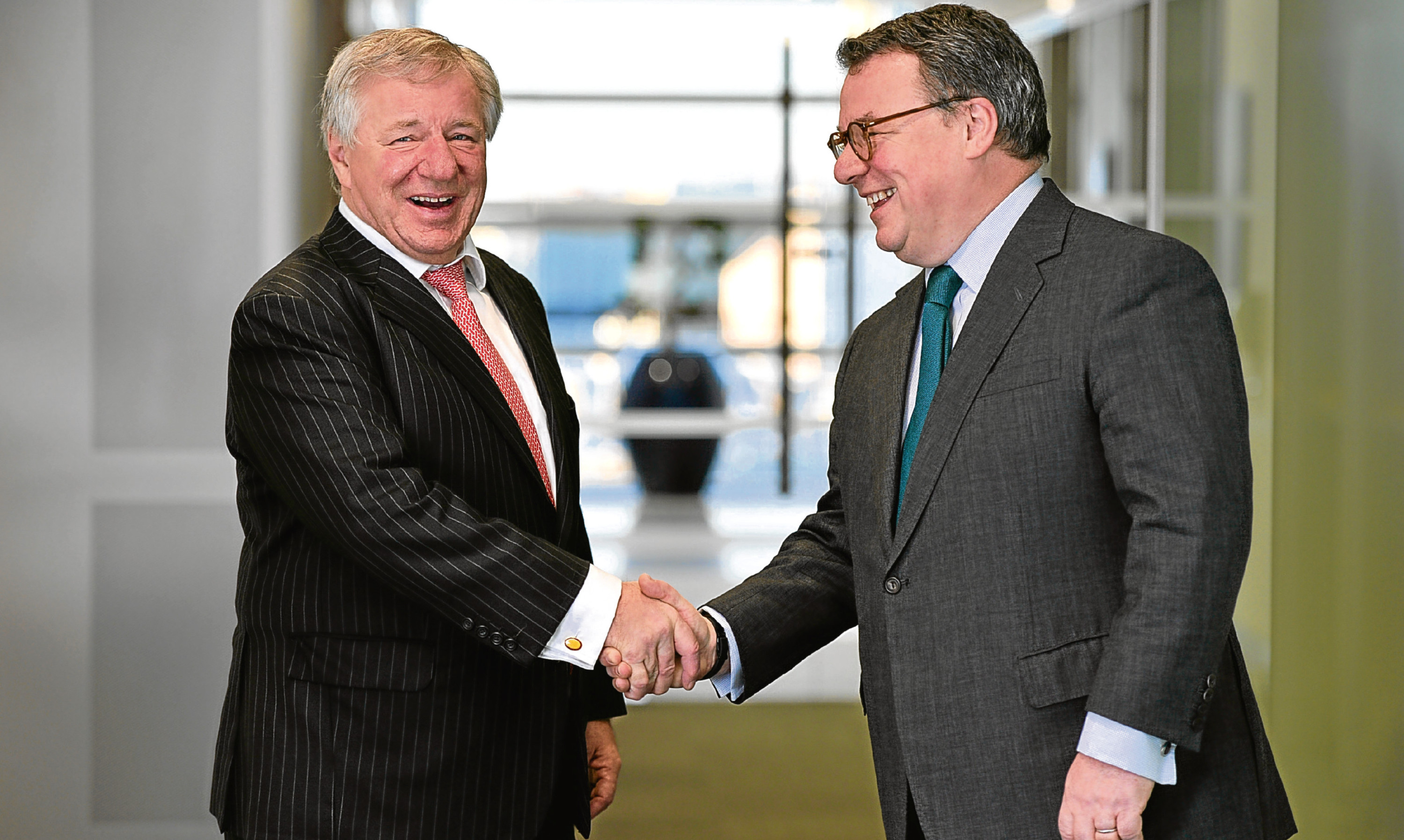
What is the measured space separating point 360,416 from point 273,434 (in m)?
0.13

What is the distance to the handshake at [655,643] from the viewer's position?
1.85 meters

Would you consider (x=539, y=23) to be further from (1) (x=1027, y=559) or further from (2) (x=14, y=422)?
(1) (x=1027, y=559)

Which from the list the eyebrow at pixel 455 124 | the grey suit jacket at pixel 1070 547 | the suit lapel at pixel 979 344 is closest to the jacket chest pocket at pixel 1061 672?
the grey suit jacket at pixel 1070 547

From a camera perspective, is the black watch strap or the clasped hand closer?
the clasped hand

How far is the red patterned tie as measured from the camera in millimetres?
1938

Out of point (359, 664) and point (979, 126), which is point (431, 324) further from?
point (979, 126)

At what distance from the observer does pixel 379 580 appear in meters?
1.77

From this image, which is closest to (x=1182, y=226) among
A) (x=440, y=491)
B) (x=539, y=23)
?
(x=440, y=491)

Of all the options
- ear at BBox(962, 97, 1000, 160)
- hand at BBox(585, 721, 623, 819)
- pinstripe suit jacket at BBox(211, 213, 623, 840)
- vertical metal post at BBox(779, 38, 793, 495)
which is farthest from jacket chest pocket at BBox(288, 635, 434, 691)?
vertical metal post at BBox(779, 38, 793, 495)

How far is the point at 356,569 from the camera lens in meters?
1.78

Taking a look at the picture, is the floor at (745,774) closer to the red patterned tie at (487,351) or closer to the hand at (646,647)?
the hand at (646,647)

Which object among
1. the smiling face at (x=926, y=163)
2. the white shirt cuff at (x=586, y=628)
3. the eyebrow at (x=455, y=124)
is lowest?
the white shirt cuff at (x=586, y=628)

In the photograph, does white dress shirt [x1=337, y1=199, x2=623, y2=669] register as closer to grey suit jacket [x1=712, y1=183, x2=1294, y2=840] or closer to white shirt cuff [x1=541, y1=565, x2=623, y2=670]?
white shirt cuff [x1=541, y1=565, x2=623, y2=670]

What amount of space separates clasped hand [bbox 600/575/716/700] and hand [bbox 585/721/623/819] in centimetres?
24
